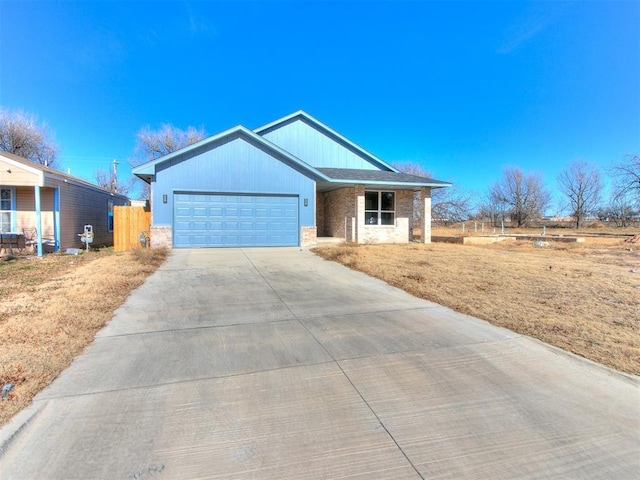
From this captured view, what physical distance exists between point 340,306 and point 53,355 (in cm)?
395

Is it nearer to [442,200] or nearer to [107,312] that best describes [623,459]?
[107,312]

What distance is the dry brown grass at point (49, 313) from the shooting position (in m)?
3.41

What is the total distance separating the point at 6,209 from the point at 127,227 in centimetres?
442

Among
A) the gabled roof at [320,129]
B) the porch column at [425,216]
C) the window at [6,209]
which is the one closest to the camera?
the window at [6,209]

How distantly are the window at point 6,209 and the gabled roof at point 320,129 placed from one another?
1075 cm

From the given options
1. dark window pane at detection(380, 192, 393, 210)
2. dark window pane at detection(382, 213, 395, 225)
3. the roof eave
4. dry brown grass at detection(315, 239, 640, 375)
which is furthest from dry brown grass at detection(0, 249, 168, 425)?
dark window pane at detection(380, 192, 393, 210)

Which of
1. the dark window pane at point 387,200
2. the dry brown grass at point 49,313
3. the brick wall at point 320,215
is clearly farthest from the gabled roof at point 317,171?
the dry brown grass at point 49,313

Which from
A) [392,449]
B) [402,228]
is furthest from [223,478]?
[402,228]

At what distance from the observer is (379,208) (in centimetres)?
1828

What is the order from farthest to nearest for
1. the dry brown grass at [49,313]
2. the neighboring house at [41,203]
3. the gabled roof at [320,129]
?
the gabled roof at [320,129] < the neighboring house at [41,203] < the dry brown grass at [49,313]

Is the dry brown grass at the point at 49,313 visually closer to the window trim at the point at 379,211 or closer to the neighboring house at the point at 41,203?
the neighboring house at the point at 41,203

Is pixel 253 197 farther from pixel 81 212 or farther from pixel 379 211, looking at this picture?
pixel 81 212

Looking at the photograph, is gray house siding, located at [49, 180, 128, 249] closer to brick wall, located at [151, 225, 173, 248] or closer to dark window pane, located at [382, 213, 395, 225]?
brick wall, located at [151, 225, 173, 248]

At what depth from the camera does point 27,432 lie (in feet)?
→ 8.53
